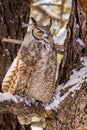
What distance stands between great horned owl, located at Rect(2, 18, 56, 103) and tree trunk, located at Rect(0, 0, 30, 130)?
555mm

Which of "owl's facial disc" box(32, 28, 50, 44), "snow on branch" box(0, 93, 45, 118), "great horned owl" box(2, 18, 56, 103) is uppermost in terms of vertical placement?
"owl's facial disc" box(32, 28, 50, 44)

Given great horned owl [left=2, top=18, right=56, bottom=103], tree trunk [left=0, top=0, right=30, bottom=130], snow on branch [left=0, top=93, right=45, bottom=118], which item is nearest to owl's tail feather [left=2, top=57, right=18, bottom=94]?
great horned owl [left=2, top=18, right=56, bottom=103]

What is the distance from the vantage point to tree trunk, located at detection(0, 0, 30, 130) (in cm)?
271

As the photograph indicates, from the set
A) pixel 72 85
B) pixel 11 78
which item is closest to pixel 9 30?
pixel 11 78

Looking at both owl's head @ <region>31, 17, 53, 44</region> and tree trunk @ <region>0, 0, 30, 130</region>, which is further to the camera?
tree trunk @ <region>0, 0, 30, 130</region>

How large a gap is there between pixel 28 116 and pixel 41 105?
0.28ft

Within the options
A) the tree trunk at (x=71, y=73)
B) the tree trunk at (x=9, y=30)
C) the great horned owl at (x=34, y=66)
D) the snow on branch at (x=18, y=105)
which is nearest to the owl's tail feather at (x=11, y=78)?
the great horned owl at (x=34, y=66)

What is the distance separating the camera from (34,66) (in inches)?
82.6

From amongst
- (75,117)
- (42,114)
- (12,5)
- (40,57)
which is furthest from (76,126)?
(12,5)

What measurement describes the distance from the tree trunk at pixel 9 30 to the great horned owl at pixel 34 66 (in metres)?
0.55

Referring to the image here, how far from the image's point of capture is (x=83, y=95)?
6.62ft

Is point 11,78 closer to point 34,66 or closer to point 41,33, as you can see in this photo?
point 34,66

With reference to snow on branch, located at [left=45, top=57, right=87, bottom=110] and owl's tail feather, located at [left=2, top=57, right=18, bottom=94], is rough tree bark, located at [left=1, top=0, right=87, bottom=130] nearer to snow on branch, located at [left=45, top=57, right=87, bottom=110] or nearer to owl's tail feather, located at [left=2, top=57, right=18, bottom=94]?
snow on branch, located at [left=45, top=57, right=87, bottom=110]

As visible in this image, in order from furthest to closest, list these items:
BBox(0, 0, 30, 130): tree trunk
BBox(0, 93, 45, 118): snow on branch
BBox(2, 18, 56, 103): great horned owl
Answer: BBox(0, 0, 30, 130): tree trunk, BBox(2, 18, 56, 103): great horned owl, BBox(0, 93, 45, 118): snow on branch
